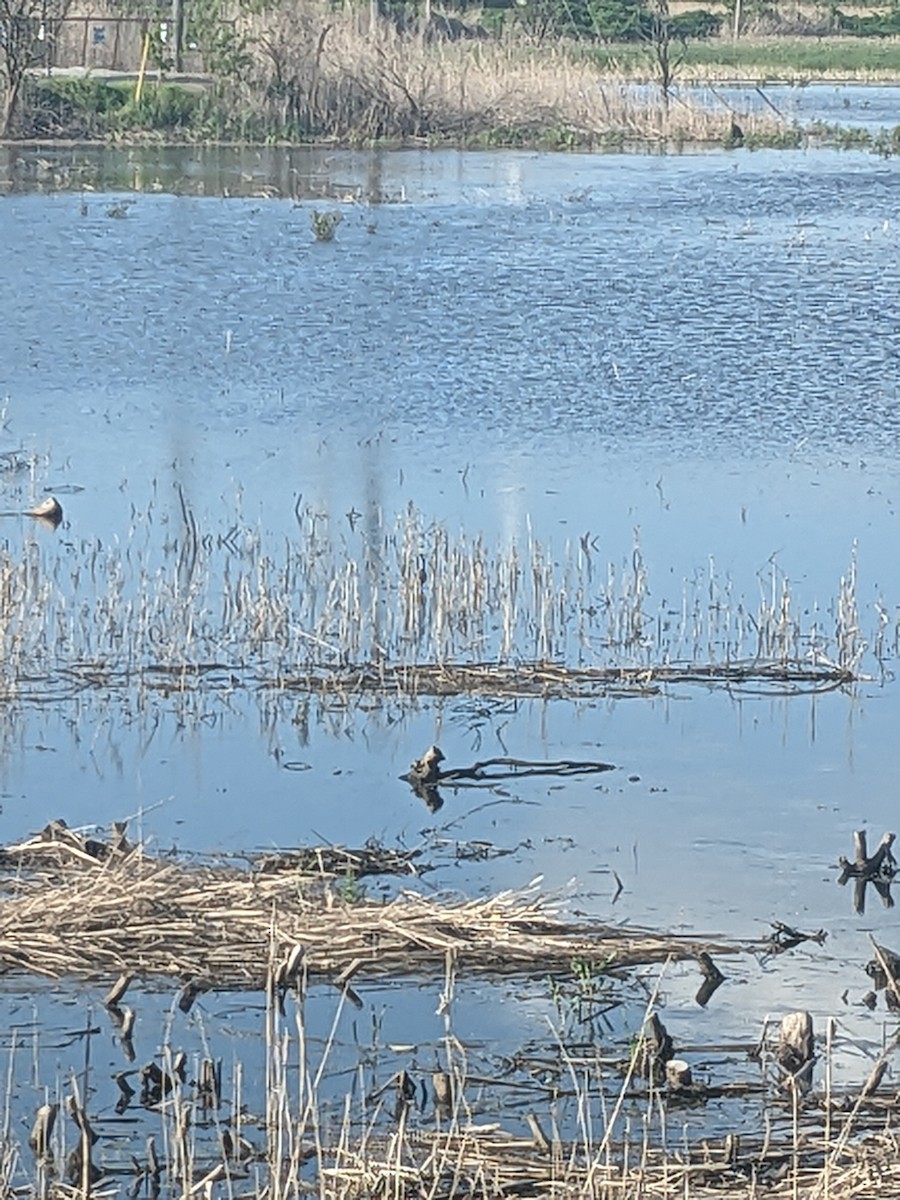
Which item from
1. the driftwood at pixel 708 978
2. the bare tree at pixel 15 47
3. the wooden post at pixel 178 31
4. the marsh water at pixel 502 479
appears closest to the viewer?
the driftwood at pixel 708 978

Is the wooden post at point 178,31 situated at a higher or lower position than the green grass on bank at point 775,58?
lower

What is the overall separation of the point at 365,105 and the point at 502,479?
2337cm

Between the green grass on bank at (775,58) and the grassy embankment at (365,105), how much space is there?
9.78 meters

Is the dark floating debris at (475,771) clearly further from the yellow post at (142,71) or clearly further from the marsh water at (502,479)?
the yellow post at (142,71)

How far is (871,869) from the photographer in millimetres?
6820

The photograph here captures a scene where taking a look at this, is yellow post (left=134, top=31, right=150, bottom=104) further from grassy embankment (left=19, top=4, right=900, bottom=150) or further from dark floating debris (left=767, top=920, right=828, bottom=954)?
dark floating debris (left=767, top=920, right=828, bottom=954)

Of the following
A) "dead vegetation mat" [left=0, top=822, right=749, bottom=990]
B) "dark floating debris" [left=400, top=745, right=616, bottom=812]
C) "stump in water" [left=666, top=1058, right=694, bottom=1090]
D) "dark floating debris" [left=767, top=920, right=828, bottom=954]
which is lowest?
"stump in water" [left=666, top=1058, right=694, bottom=1090]

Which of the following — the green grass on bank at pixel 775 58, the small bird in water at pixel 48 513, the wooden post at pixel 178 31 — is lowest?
the small bird in water at pixel 48 513

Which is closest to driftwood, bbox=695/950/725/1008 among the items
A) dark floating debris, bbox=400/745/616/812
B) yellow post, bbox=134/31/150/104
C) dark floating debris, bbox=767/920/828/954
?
dark floating debris, bbox=767/920/828/954

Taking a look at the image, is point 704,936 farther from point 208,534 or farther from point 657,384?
point 657,384

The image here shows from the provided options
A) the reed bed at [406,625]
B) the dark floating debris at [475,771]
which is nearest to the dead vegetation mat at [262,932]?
the dark floating debris at [475,771]

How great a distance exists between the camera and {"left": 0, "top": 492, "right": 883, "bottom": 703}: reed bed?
28.6 ft

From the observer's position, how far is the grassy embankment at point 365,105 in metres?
34.0

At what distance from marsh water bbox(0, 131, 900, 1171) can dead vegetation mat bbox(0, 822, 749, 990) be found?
0.14 m
